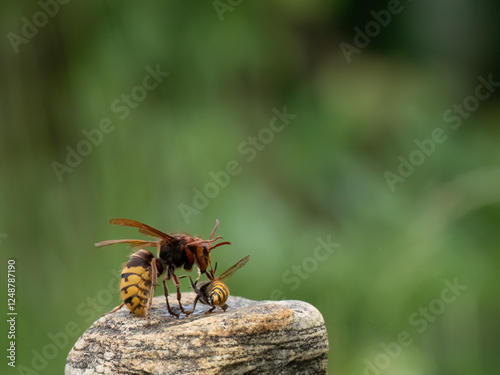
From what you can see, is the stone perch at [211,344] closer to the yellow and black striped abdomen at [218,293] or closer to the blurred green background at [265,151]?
the yellow and black striped abdomen at [218,293]

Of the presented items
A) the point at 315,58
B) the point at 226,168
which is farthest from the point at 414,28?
the point at 226,168

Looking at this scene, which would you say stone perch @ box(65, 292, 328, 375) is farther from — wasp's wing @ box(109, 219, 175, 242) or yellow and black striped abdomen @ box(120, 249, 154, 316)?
wasp's wing @ box(109, 219, 175, 242)

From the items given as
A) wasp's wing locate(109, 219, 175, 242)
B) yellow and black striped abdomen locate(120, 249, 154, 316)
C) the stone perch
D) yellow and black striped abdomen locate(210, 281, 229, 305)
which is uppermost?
wasp's wing locate(109, 219, 175, 242)

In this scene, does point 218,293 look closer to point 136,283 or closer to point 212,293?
point 212,293

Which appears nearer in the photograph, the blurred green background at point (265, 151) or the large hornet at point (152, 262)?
the large hornet at point (152, 262)

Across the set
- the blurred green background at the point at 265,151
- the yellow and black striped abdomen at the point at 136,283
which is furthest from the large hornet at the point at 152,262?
the blurred green background at the point at 265,151

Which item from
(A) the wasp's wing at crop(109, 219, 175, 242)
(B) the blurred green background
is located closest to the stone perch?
(A) the wasp's wing at crop(109, 219, 175, 242)
